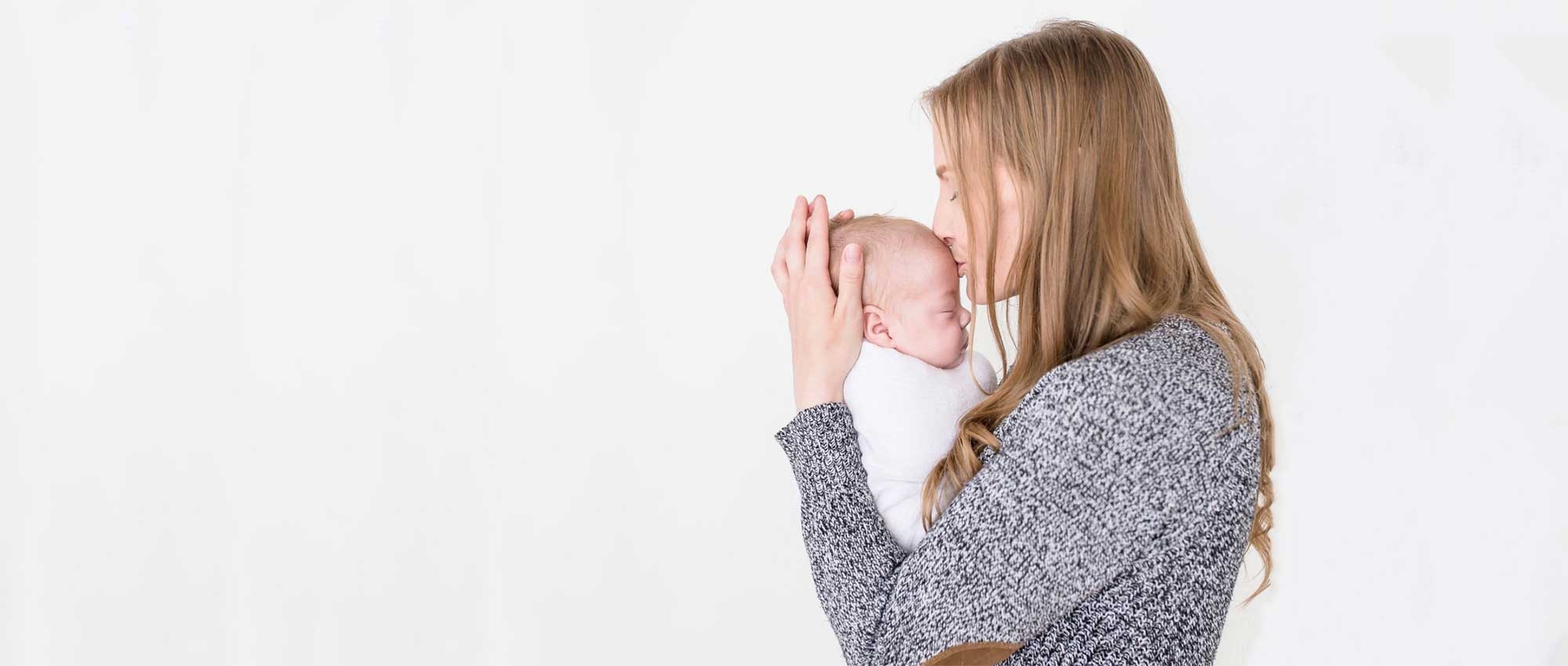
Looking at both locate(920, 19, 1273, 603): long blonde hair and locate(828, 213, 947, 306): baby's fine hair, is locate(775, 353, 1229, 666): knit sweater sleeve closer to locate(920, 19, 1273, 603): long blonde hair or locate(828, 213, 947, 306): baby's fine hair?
locate(920, 19, 1273, 603): long blonde hair

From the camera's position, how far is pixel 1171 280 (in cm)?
138

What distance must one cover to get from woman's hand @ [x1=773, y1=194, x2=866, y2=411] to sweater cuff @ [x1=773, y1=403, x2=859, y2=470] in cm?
3

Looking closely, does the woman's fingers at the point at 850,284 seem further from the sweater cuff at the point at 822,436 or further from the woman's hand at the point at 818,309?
the sweater cuff at the point at 822,436

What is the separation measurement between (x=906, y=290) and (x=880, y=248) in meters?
0.07

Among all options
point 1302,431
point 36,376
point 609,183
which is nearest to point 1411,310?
point 1302,431

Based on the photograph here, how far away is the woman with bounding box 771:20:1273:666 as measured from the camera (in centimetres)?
121

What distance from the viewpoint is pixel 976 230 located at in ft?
4.67

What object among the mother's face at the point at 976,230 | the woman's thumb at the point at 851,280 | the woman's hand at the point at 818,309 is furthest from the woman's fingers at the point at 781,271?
the mother's face at the point at 976,230

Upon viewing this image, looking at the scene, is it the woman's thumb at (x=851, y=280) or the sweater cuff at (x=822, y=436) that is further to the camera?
the woman's thumb at (x=851, y=280)

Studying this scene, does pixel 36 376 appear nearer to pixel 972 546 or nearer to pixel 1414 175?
pixel 972 546

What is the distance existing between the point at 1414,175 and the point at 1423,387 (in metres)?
0.44

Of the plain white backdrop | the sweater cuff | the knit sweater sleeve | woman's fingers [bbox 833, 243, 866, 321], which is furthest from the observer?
the plain white backdrop

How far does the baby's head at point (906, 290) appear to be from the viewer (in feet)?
4.98

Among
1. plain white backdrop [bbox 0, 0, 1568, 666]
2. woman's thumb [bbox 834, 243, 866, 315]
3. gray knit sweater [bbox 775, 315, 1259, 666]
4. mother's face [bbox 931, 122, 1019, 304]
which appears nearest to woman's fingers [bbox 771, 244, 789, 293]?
woman's thumb [bbox 834, 243, 866, 315]
